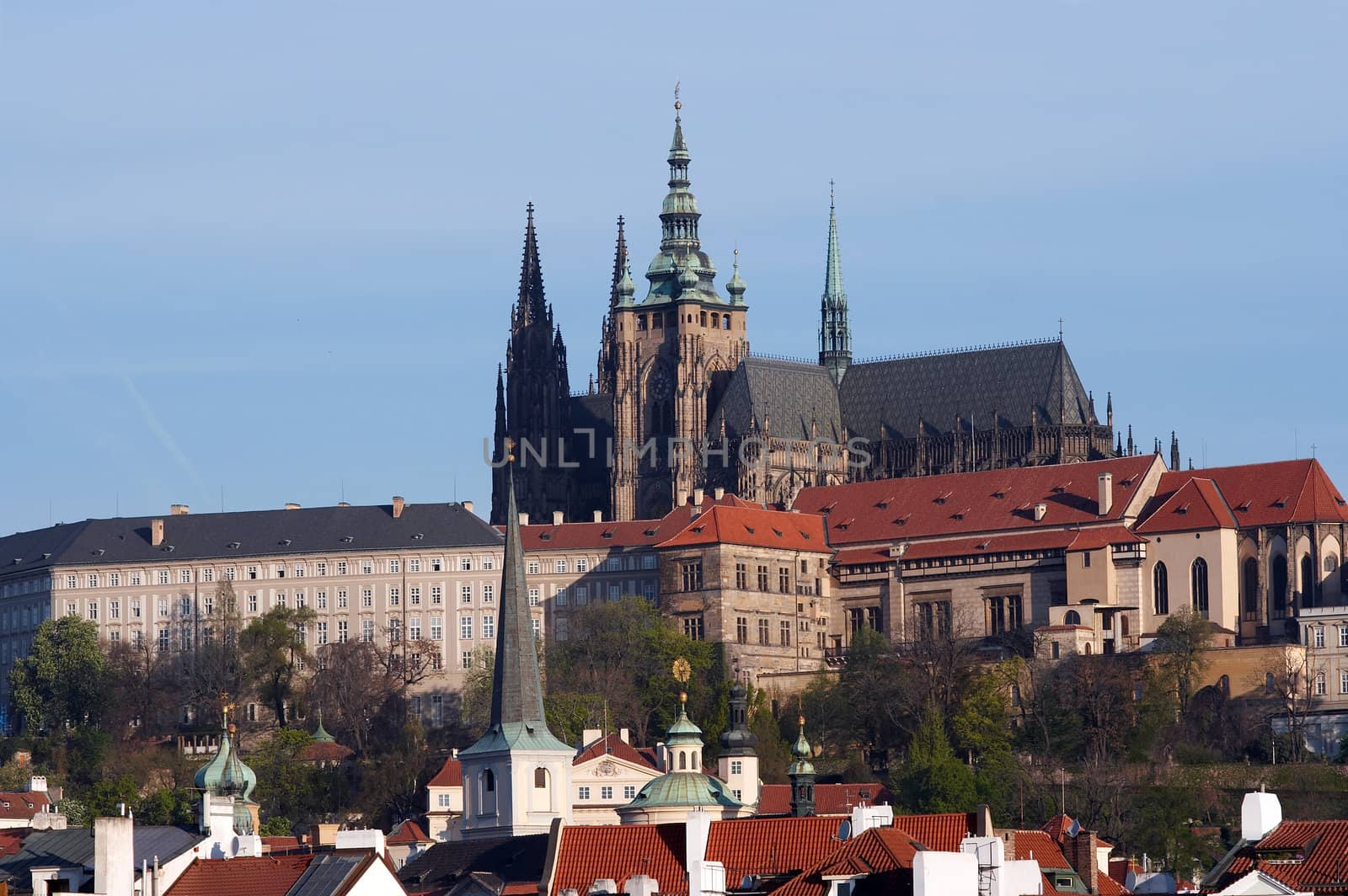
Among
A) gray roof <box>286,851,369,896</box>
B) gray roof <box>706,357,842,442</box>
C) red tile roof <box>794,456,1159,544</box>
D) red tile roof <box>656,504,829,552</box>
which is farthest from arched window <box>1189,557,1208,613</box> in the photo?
gray roof <box>286,851,369,896</box>

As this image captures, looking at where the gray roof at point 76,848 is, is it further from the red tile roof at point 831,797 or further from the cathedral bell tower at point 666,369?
the cathedral bell tower at point 666,369

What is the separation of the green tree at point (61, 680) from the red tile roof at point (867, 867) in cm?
10844

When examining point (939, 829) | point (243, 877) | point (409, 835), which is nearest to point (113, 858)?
point (243, 877)

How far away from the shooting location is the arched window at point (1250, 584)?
514 feet

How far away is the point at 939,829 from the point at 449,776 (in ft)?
232

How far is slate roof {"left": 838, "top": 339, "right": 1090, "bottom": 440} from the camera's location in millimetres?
177375

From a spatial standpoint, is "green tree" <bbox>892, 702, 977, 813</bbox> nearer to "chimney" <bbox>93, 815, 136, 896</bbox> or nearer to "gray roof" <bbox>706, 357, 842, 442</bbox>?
"gray roof" <bbox>706, 357, 842, 442</bbox>

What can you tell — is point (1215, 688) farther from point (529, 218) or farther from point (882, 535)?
point (529, 218)

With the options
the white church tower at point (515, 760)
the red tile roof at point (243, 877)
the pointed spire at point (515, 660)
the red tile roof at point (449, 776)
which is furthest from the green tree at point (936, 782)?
the red tile roof at point (243, 877)

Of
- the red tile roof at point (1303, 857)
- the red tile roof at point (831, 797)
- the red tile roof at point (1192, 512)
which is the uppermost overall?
the red tile roof at point (1192, 512)

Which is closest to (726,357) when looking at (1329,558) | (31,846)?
(1329,558)

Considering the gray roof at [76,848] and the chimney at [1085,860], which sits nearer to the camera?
the chimney at [1085,860]

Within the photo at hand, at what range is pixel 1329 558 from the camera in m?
157

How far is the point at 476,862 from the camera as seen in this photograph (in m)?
90.5
